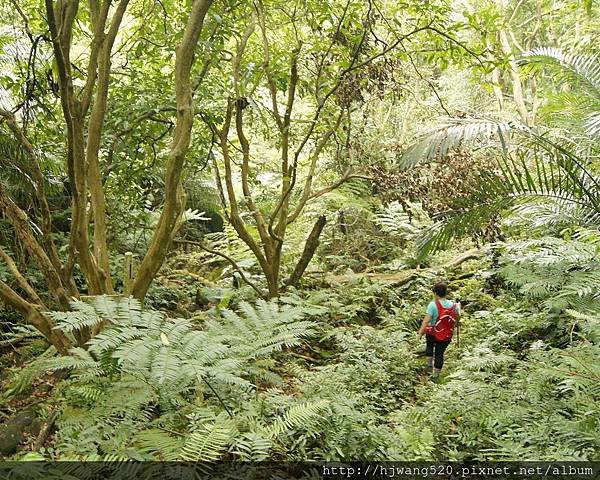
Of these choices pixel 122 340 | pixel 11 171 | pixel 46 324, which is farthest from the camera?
pixel 11 171

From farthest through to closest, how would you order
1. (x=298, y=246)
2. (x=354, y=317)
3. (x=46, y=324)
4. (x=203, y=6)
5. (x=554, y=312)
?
(x=298, y=246), (x=354, y=317), (x=554, y=312), (x=46, y=324), (x=203, y=6)

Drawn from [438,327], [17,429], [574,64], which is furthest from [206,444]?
[574,64]

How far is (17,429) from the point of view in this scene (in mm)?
3447

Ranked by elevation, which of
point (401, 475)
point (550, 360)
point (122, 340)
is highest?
point (122, 340)

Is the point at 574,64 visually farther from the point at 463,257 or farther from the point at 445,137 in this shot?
the point at 463,257

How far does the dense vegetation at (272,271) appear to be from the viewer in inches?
120

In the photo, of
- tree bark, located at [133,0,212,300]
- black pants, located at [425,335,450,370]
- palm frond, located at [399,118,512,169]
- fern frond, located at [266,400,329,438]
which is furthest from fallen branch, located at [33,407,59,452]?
black pants, located at [425,335,450,370]

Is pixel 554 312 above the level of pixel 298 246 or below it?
below

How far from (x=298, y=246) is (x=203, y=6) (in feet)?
21.3

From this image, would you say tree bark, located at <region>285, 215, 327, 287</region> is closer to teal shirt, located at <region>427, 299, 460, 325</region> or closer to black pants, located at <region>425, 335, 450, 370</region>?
teal shirt, located at <region>427, 299, 460, 325</region>

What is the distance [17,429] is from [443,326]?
4379 mm

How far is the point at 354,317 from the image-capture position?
7.84m

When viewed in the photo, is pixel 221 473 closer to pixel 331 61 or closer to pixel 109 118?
pixel 109 118

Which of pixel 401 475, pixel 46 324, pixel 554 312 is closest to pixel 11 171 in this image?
pixel 46 324
